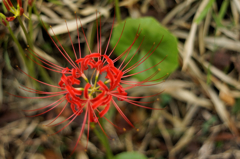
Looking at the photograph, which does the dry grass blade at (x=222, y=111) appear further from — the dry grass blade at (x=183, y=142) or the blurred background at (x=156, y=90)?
the dry grass blade at (x=183, y=142)

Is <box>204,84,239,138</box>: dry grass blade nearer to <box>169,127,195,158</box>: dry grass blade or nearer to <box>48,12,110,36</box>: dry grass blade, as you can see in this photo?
<box>169,127,195,158</box>: dry grass blade

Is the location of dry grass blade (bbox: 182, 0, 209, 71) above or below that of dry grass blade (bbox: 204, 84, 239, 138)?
above

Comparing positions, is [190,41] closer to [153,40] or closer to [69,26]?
[153,40]

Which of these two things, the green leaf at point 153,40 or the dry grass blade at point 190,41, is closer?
the green leaf at point 153,40

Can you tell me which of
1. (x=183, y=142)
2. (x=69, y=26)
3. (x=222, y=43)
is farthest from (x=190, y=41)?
(x=69, y=26)

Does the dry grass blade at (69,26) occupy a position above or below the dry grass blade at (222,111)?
above

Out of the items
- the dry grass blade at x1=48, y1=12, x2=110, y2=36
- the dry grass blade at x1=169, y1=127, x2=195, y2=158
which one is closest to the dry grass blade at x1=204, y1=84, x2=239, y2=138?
the dry grass blade at x1=169, y1=127, x2=195, y2=158

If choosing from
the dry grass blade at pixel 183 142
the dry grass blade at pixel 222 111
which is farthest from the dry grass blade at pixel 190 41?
the dry grass blade at pixel 183 142

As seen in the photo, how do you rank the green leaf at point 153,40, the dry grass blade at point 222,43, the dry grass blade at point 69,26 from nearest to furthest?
the green leaf at point 153,40 → the dry grass blade at point 69,26 → the dry grass blade at point 222,43

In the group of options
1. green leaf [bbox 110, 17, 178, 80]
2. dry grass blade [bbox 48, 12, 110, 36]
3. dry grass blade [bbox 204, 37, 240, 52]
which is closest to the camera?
green leaf [bbox 110, 17, 178, 80]
